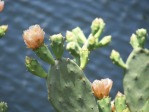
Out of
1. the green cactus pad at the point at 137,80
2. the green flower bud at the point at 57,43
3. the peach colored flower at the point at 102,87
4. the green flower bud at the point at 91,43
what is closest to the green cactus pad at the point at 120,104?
the green cactus pad at the point at 137,80

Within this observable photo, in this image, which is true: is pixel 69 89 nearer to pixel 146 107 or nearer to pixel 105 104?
pixel 105 104

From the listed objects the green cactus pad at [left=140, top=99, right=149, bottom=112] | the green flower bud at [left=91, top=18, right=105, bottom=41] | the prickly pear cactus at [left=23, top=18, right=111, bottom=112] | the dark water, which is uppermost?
the dark water

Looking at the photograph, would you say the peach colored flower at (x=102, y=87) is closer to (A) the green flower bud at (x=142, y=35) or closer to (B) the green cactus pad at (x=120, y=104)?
(B) the green cactus pad at (x=120, y=104)

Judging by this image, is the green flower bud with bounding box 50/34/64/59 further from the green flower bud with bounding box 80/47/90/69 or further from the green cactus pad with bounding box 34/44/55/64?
the green flower bud with bounding box 80/47/90/69

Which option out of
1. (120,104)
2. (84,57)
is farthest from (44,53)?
(120,104)

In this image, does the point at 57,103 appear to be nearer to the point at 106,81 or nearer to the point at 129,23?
the point at 106,81

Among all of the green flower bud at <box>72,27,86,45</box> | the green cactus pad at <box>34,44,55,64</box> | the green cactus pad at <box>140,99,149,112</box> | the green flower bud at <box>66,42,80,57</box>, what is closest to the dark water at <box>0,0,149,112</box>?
the green flower bud at <box>72,27,86,45</box>

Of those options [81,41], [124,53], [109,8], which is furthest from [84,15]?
[81,41]
